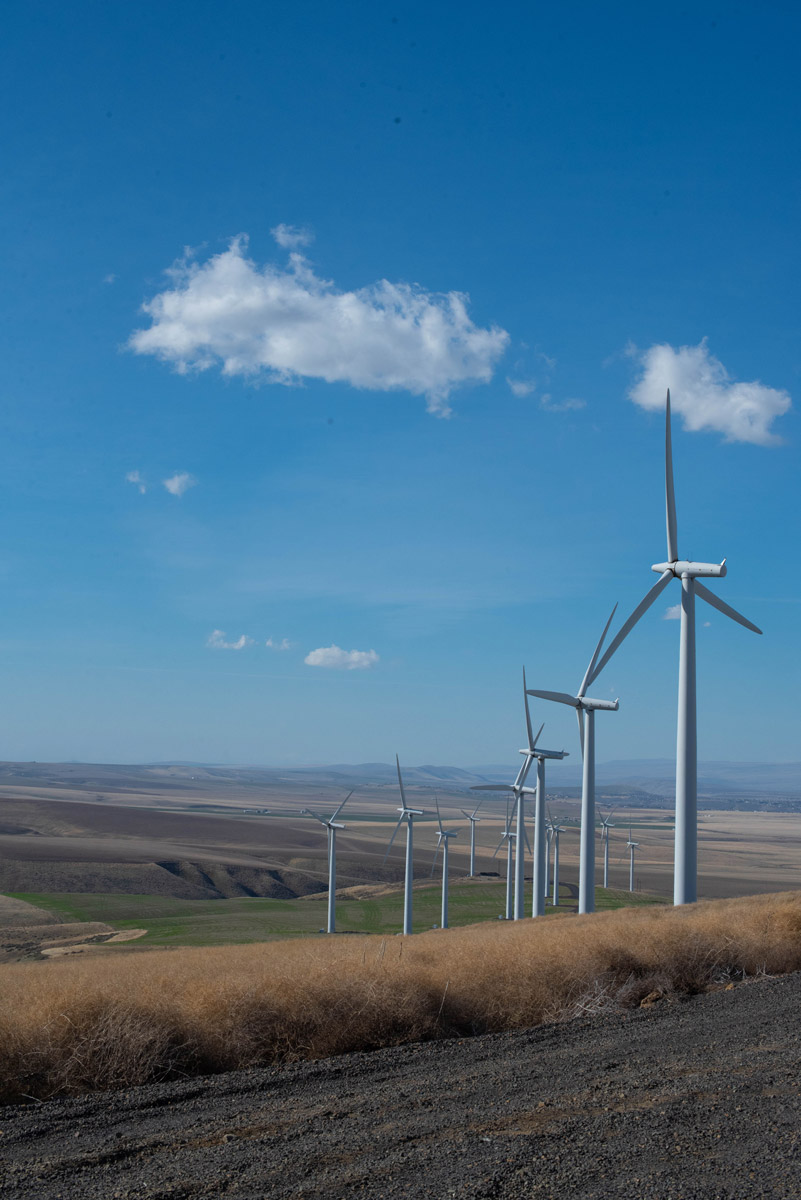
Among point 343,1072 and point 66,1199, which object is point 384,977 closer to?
point 343,1072

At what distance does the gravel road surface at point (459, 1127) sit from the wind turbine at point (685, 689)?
19.9m

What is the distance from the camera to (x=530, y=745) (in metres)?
60.6

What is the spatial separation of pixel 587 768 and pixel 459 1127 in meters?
34.5

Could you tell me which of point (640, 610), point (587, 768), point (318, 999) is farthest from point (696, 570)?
point (318, 999)

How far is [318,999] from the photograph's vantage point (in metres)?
13.2

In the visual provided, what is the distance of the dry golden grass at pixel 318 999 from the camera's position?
11547 mm

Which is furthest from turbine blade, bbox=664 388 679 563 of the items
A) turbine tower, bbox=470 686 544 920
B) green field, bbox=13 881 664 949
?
green field, bbox=13 881 664 949

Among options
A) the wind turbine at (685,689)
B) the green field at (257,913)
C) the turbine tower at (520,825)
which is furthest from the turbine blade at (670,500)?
the green field at (257,913)

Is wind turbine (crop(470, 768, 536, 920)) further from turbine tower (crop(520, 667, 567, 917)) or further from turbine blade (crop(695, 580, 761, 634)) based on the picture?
turbine blade (crop(695, 580, 761, 634))

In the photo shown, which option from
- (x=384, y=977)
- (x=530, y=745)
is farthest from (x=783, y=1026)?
(x=530, y=745)

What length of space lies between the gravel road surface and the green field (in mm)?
52855

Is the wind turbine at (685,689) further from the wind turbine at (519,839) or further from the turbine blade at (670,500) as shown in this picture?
the wind turbine at (519,839)

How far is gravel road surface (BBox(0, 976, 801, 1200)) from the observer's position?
24.7 ft

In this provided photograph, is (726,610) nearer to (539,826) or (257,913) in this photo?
(539,826)
